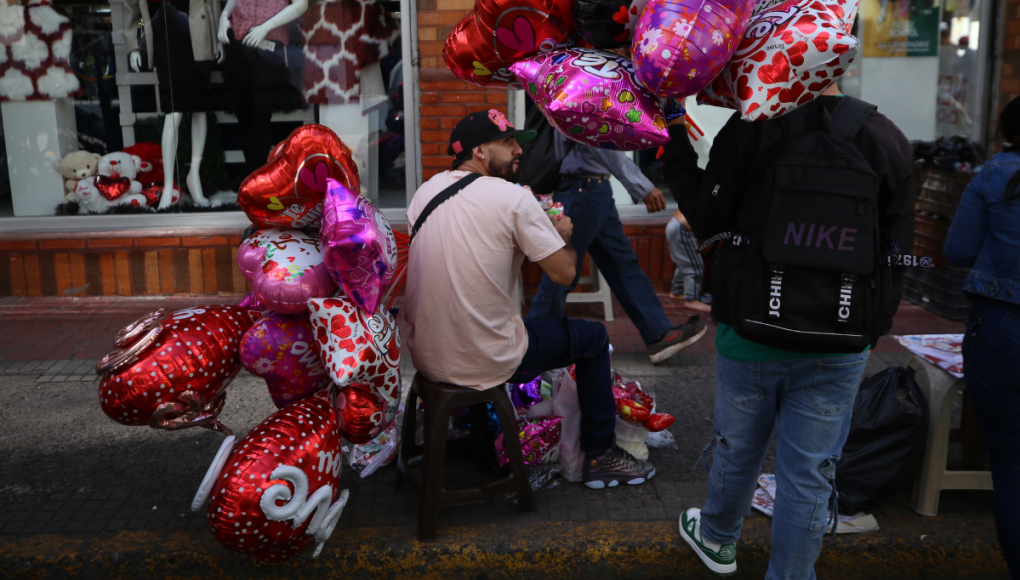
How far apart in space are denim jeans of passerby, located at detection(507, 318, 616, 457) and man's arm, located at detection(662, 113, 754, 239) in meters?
0.84

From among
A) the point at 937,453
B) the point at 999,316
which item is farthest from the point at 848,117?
the point at 937,453

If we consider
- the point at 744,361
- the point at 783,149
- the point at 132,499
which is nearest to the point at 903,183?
the point at 783,149

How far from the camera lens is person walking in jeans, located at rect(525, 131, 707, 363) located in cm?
462

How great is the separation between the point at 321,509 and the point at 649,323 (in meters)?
2.70

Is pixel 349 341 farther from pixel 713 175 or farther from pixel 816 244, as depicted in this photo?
pixel 816 244

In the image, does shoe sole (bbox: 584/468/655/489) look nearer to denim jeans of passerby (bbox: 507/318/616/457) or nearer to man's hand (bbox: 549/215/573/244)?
denim jeans of passerby (bbox: 507/318/616/457)

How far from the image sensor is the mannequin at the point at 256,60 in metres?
6.07

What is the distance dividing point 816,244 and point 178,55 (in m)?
5.55

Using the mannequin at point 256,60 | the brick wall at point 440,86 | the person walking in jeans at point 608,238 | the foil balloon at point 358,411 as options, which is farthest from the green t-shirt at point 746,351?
the mannequin at point 256,60

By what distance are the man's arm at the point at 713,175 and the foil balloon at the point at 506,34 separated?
1.53ft

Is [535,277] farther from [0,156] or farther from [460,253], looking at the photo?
[0,156]

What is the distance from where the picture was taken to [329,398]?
2713 mm

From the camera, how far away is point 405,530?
9.98 feet

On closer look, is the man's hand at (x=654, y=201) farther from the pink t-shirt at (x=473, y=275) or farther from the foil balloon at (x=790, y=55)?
the foil balloon at (x=790, y=55)
